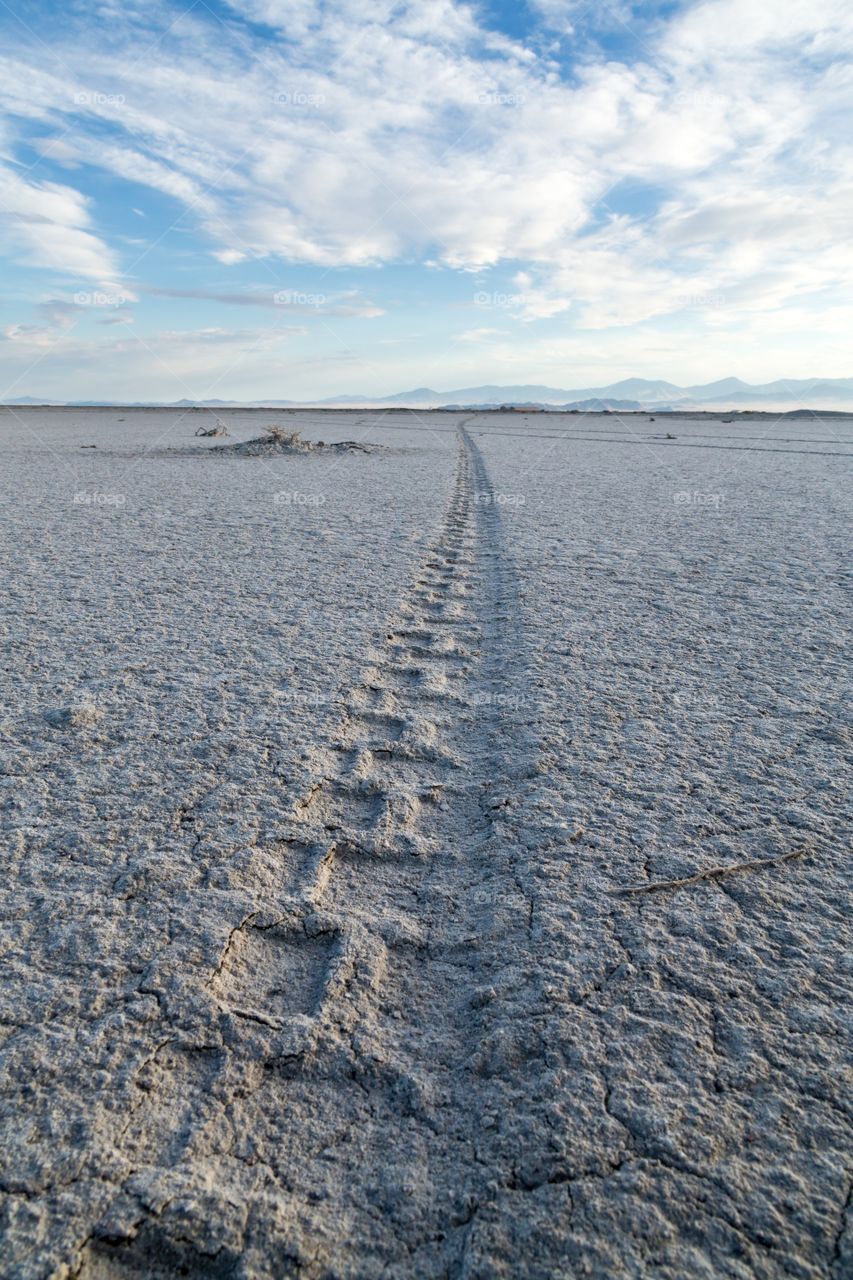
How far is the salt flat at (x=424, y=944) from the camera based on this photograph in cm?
99

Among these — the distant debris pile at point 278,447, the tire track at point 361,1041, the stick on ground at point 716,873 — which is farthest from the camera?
the distant debris pile at point 278,447

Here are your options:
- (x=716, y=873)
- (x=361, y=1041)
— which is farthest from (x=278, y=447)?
(x=361, y=1041)

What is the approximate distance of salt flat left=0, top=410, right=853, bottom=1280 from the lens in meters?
0.99

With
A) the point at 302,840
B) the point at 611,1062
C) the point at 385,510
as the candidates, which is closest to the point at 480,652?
the point at 302,840

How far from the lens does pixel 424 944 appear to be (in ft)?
4.88

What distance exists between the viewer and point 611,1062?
120cm

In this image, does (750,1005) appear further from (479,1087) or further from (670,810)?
(670,810)

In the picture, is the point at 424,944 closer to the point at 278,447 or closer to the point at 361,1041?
the point at 361,1041

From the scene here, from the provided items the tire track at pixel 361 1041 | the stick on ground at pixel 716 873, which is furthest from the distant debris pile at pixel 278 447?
the stick on ground at pixel 716 873

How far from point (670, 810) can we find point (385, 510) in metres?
5.56

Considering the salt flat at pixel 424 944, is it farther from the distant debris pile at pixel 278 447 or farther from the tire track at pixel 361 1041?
the distant debris pile at pixel 278 447

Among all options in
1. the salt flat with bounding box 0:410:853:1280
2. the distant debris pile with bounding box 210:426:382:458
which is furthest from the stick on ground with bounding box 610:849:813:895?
the distant debris pile with bounding box 210:426:382:458

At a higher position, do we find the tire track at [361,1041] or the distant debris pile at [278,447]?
the distant debris pile at [278,447]

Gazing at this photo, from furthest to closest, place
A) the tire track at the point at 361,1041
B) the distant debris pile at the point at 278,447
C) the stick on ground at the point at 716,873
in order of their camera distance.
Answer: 1. the distant debris pile at the point at 278,447
2. the stick on ground at the point at 716,873
3. the tire track at the point at 361,1041
